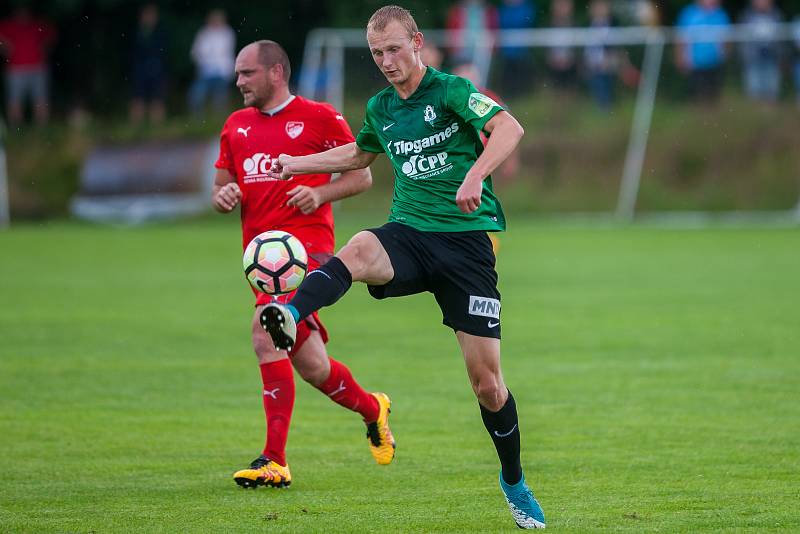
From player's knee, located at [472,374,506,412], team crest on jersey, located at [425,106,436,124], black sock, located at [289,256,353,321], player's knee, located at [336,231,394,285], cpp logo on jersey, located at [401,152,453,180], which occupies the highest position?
team crest on jersey, located at [425,106,436,124]

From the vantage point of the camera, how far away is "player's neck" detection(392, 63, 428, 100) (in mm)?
6398

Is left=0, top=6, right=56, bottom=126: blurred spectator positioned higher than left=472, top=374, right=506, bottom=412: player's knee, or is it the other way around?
left=472, top=374, right=506, bottom=412: player's knee

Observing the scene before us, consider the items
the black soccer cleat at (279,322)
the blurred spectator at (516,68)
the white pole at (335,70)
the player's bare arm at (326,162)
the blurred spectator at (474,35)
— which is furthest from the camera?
the white pole at (335,70)

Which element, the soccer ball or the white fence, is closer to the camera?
the soccer ball

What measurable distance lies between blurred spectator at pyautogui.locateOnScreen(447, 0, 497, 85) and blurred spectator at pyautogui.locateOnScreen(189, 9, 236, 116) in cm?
423

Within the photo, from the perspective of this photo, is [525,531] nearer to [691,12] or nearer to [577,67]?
[577,67]

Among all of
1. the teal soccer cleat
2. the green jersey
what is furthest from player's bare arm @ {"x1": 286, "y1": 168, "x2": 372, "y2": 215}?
the teal soccer cleat

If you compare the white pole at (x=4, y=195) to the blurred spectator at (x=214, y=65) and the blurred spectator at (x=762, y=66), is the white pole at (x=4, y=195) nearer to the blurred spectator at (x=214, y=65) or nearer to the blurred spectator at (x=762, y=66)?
the blurred spectator at (x=214, y=65)

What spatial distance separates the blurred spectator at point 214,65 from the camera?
84.9 ft

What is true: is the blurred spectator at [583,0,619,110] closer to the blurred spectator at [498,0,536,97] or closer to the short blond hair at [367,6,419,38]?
the blurred spectator at [498,0,536,97]

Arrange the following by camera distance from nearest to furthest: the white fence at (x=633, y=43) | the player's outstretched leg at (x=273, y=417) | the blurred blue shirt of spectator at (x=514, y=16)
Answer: the player's outstretched leg at (x=273, y=417) → the white fence at (x=633, y=43) → the blurred blue shirt of spectator at (x=514, y=16)

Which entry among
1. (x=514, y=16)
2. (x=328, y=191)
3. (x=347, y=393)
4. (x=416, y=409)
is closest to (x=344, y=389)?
(x=347, y=393)

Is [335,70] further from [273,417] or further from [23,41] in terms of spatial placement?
[273,417]

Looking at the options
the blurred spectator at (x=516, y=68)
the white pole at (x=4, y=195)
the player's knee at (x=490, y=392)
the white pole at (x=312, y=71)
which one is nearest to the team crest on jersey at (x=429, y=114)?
the player's knee at (x=490, y=392)
